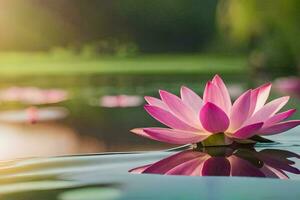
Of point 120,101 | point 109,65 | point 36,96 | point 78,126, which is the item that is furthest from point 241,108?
point 109,65

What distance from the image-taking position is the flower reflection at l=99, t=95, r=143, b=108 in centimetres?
138

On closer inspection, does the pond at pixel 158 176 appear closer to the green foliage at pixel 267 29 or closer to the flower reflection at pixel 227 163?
the flower reflection at pixel 227 163

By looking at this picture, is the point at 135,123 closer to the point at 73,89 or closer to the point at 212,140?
the point at 212,140

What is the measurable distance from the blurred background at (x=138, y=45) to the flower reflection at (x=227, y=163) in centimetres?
101

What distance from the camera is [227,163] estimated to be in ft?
1.90

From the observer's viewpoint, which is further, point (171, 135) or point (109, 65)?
point (109, 65)

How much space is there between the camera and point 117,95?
1628 mm

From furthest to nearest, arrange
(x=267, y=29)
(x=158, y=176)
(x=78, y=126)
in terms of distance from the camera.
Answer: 1. (x=267, y=29)
2. (x=78, y=126)
3. (x=158, y=176)

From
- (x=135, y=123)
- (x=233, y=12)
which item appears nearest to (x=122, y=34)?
(x=233, y=12)

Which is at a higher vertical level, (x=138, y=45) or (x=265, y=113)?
(x=138, y=45)

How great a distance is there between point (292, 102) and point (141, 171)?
85 cm

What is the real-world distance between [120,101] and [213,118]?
0.90 meters

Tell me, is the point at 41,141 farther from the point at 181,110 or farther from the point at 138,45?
the point at 138,45

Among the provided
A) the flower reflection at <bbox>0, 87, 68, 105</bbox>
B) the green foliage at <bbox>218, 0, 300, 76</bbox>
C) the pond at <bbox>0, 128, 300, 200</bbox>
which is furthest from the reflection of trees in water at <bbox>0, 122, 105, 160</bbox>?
the green foliage at <bbox>218, 0, 300, 76</bbox>
